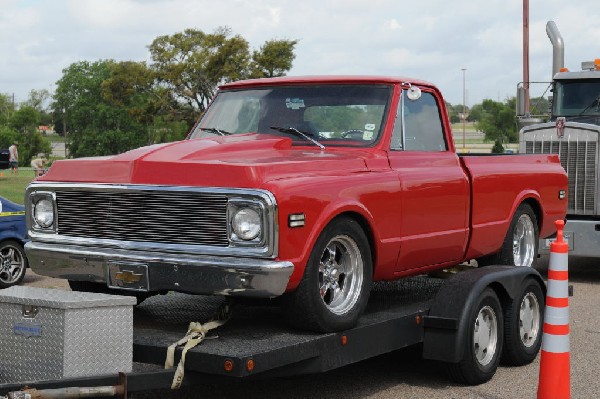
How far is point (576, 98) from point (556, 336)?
8.84 metres

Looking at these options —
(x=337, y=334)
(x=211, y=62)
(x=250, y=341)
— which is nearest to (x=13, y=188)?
(x=211, y=62)

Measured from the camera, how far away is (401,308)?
6551 millimetres

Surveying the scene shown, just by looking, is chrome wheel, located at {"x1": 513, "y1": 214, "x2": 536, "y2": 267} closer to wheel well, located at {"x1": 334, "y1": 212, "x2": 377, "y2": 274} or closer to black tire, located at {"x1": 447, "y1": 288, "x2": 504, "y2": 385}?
black tire, located at {"x1": 447, "y1": 288, "x2": 504, "y2": 385}

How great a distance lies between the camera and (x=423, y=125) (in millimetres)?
7180

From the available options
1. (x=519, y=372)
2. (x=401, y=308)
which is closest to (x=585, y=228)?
(x=519, y=372)

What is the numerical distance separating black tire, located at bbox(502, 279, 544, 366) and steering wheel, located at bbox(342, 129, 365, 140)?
1.75 metres

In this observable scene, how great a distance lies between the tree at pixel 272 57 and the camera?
43.9 m

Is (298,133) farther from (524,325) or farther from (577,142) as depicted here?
(577,142)

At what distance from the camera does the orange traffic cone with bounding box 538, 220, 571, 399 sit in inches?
223

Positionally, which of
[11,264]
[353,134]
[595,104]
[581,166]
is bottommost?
[11,264]

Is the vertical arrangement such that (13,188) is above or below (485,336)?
below

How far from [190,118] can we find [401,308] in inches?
1532

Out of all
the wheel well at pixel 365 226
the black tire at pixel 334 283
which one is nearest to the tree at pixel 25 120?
the wheel well at pixel 365 226

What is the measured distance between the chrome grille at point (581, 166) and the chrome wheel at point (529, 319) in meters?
5.90
